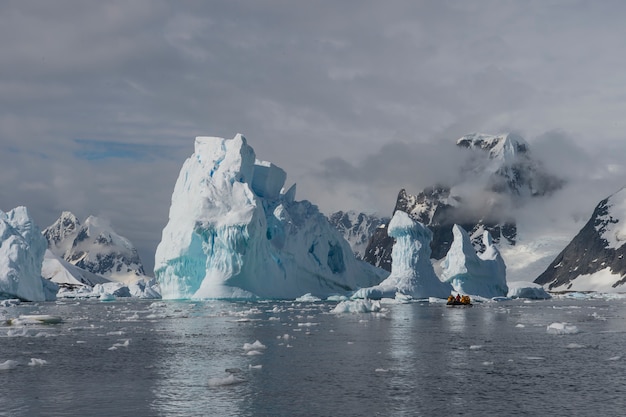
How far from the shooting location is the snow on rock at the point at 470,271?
316ft

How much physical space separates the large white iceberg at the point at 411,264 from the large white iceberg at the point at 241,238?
A: 8187mm

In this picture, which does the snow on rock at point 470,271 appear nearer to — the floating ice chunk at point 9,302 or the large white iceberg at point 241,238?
the large white iceberg at point 241,238

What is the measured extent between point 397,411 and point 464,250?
81087mm

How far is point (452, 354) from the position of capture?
2819 centimetres

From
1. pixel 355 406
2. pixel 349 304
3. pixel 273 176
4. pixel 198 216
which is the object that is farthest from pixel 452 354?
pixel 273 176

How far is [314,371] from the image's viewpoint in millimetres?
23922

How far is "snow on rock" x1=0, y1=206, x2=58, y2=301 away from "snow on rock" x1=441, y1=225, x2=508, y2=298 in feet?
170

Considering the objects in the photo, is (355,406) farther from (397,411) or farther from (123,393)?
(123,393)

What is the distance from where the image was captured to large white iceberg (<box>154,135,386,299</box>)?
7544cm

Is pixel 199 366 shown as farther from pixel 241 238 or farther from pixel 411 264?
pixel 411 264

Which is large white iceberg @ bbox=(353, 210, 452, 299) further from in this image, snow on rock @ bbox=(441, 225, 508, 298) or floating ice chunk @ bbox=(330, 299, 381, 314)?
floating ice chunk @ bbox=(330, 299, 381, 314)

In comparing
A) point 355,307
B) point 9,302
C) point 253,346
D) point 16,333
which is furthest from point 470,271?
point 253,346

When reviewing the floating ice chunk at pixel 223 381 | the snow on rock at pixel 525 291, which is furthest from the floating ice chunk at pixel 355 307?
the snow on rock at pixel 525 291

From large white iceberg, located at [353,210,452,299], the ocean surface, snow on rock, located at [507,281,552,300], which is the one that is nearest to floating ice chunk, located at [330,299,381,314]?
the ocean surface
